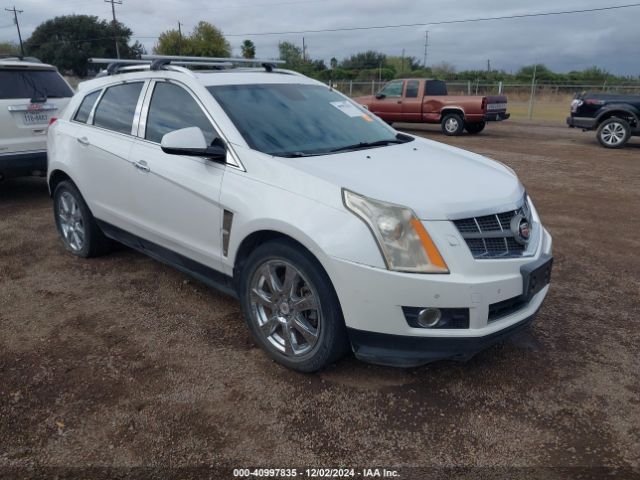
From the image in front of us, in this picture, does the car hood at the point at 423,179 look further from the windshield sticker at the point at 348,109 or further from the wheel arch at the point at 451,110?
the wheel arch at the point at 451,110

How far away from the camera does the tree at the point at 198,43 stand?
206 feet

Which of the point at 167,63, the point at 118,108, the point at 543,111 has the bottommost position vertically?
the point at 543,111

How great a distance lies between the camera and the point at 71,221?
519cm

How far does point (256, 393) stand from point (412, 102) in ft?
50.3

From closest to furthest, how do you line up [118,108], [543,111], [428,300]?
[428,300] < [118,108] < [543,111]

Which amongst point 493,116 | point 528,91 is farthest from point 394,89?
point 528,91

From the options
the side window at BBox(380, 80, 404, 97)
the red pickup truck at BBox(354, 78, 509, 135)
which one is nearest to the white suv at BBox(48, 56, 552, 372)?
the red pickup truck at BBox(354, 78, 509, 135)

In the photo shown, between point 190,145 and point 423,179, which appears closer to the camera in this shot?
point 423,179

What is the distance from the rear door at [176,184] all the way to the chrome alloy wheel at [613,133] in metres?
12.9

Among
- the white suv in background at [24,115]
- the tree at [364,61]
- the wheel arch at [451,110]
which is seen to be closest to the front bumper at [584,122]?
the wheel arch at [451,110]

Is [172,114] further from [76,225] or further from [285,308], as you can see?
[76,225]

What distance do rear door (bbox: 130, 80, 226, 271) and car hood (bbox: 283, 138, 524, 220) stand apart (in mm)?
695

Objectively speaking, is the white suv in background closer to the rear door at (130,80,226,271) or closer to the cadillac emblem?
the rear door at (130,80,226,271)

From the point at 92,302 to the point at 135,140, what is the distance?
4.31 feet
